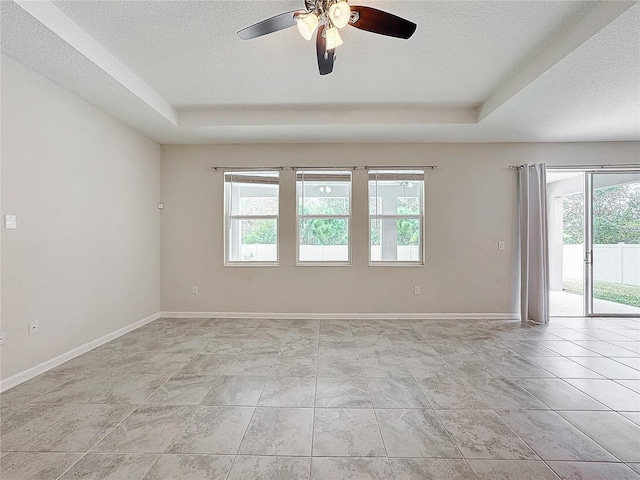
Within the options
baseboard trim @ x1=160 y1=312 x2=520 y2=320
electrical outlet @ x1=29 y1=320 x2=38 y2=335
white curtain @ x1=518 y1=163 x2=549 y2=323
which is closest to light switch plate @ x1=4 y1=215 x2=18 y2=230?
electrical outlet @ x1=29 y1=320 x2=38 y2=335

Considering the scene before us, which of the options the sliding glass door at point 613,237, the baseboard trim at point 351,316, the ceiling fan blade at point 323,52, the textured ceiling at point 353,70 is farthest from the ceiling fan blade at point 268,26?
the sliding glass door at point 613,237

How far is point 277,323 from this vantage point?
4211mm

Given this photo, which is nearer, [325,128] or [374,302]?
[325,128]

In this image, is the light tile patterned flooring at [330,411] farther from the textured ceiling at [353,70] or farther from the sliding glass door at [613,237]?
the textured ceiling at [353,70]

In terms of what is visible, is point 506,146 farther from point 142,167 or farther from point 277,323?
point 142,167

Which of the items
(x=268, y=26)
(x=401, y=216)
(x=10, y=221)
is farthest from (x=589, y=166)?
(x=10, y=221)

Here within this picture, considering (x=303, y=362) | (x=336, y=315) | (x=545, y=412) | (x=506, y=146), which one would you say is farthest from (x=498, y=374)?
(x=506, y=146)

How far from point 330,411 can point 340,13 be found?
2512mm

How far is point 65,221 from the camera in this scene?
114 inches

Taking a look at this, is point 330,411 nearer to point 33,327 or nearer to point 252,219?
point 33,327

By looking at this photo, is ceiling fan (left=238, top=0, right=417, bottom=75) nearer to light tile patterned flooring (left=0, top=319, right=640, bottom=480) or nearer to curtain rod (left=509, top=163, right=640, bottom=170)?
light tile patterned flooring (left=0, top=319, right=640, bottom=480)

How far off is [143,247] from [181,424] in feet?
9.78

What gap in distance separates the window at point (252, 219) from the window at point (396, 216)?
153 cm

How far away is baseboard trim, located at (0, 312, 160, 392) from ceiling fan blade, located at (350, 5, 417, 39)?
145 inches
